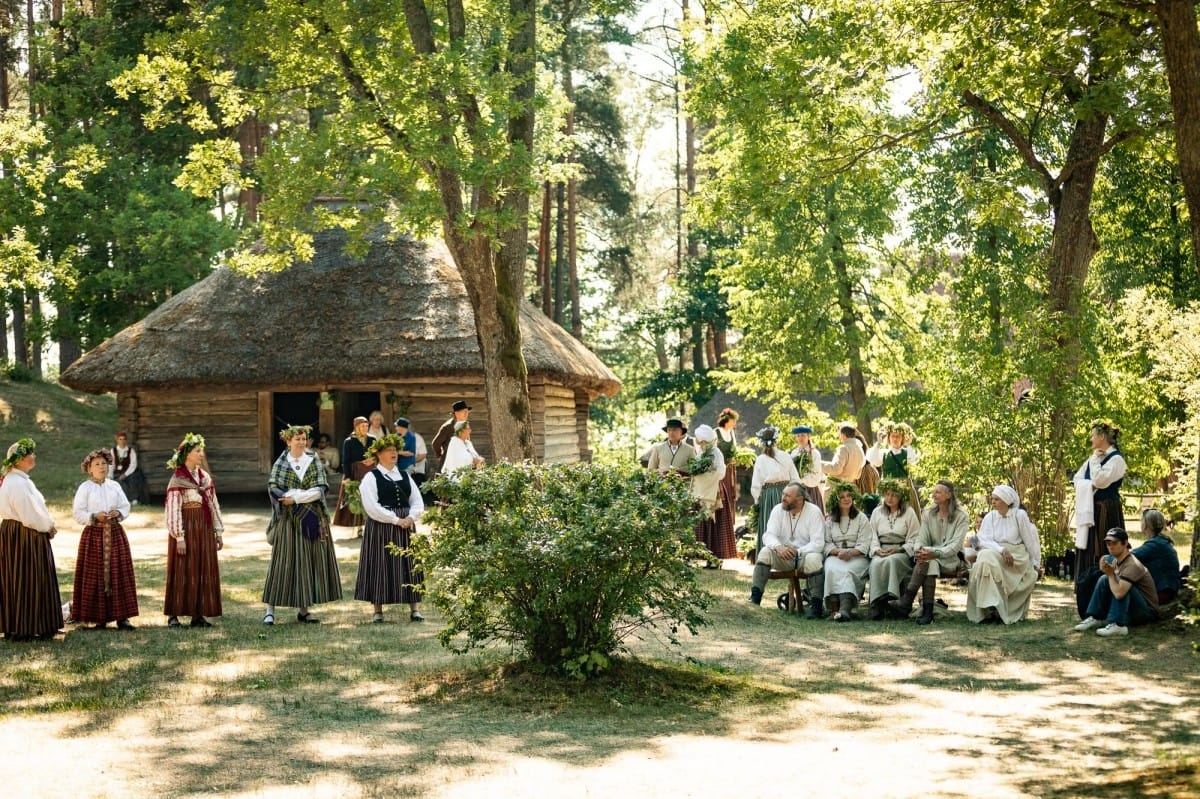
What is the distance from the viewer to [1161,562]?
10562 mm

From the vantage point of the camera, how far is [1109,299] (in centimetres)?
2441

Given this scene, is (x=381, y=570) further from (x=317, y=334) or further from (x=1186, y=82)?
(x=317, y=334)

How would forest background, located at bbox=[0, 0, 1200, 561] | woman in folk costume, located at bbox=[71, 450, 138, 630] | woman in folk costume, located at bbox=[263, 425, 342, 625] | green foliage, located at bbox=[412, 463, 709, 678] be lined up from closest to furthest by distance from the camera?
green foliage, located at bbox=[412, 463, 709, 678] → woman in folk costume, located at bbox=[71, 450, 138, 630] → woman in folk costume, located at bbox=[263, 425, 342, 625] → forest background, located at bbox=[0, 0, 1200, 561]

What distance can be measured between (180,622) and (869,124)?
398 inches

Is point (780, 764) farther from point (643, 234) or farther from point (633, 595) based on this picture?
point (643, 234)

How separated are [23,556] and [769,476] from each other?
7939mm

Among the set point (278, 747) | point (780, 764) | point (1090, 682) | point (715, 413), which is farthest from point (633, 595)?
point (715, 413)

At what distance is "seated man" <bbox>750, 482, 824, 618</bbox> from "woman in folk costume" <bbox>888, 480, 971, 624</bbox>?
78 cm

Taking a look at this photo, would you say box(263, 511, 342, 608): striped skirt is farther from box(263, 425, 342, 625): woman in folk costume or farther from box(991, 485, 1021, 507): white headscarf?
box(991, 485, 1021, 507): white headscarf

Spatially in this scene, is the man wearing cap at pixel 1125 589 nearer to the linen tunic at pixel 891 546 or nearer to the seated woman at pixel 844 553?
the linen tunic at pixel 891 546

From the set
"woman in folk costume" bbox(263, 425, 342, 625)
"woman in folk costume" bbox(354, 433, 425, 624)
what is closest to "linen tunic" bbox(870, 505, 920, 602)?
"woman in folk costume" bbox(354, 433, 425, 624)

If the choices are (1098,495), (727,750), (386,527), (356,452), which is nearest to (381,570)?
(386,527)

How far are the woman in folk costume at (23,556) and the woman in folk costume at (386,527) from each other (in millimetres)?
2581

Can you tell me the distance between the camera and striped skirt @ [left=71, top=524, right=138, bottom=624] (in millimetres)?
10719
